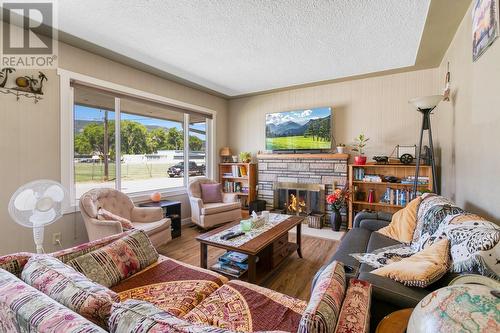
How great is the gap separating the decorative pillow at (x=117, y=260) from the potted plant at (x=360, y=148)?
3.27 metres

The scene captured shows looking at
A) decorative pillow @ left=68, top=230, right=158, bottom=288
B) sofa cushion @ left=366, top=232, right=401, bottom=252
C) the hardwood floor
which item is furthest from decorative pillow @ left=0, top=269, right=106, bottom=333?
sofa cushion @ left=366, top=232, right=401, bottom=252

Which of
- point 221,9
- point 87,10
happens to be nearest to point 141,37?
point 87,10

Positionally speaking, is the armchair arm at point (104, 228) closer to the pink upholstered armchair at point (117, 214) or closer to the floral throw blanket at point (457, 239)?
the pink upholstered armchair at point (117, 214)

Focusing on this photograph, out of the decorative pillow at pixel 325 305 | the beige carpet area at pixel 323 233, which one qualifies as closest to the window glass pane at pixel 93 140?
the beige carpet area at pixel 323 233

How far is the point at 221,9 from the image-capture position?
2.19m

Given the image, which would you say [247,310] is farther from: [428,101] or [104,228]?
[428,101]

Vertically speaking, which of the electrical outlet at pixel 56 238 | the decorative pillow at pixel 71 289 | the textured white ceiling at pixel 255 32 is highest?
the textured white ceiling at pixel 255 32

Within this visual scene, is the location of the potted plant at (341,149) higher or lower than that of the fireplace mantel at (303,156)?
higher

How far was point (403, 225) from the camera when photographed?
2270 mm

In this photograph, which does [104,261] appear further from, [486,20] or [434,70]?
[434,70]

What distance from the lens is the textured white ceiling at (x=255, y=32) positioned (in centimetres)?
216

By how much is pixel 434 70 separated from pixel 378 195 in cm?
203

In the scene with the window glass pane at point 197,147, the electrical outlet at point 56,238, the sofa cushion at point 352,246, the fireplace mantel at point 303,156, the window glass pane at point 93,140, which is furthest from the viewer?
the window glass pane at point 197,147

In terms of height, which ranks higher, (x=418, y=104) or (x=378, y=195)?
(x=418, y=104)
